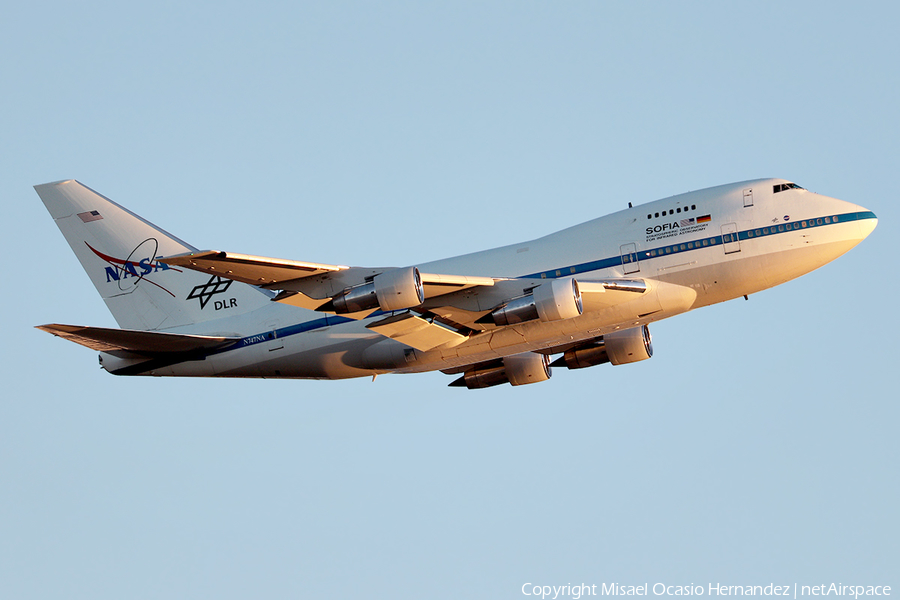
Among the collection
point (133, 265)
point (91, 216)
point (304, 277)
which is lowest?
point (304, 277)

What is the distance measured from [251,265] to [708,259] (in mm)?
16984

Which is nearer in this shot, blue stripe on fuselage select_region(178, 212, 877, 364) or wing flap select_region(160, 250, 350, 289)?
wing flap select_region(160, 250, 350, 289)

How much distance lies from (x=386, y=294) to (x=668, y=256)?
11364 mm

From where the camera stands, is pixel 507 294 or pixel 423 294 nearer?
pixel 423 294

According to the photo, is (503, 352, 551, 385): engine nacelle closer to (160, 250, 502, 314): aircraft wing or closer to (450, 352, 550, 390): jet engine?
(450, 352, 550, 390): jet engine

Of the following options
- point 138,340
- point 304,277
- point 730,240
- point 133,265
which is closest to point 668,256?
point 730,240

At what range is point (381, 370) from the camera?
3969 centimetres

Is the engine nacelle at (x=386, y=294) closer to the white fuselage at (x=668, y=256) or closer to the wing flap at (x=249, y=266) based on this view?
the wing flap at (x=249, y=266)

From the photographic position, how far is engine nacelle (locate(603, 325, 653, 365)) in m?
42.2

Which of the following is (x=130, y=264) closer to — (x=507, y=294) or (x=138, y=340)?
(x=138, y=340)

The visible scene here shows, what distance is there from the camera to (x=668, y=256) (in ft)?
121

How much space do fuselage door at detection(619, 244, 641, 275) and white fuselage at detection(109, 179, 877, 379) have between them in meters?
0.04

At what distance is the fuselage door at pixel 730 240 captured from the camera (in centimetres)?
3653

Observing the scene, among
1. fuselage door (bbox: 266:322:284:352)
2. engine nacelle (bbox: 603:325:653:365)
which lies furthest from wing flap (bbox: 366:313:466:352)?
engine nacelle (bbox: 603:325:653:365)
